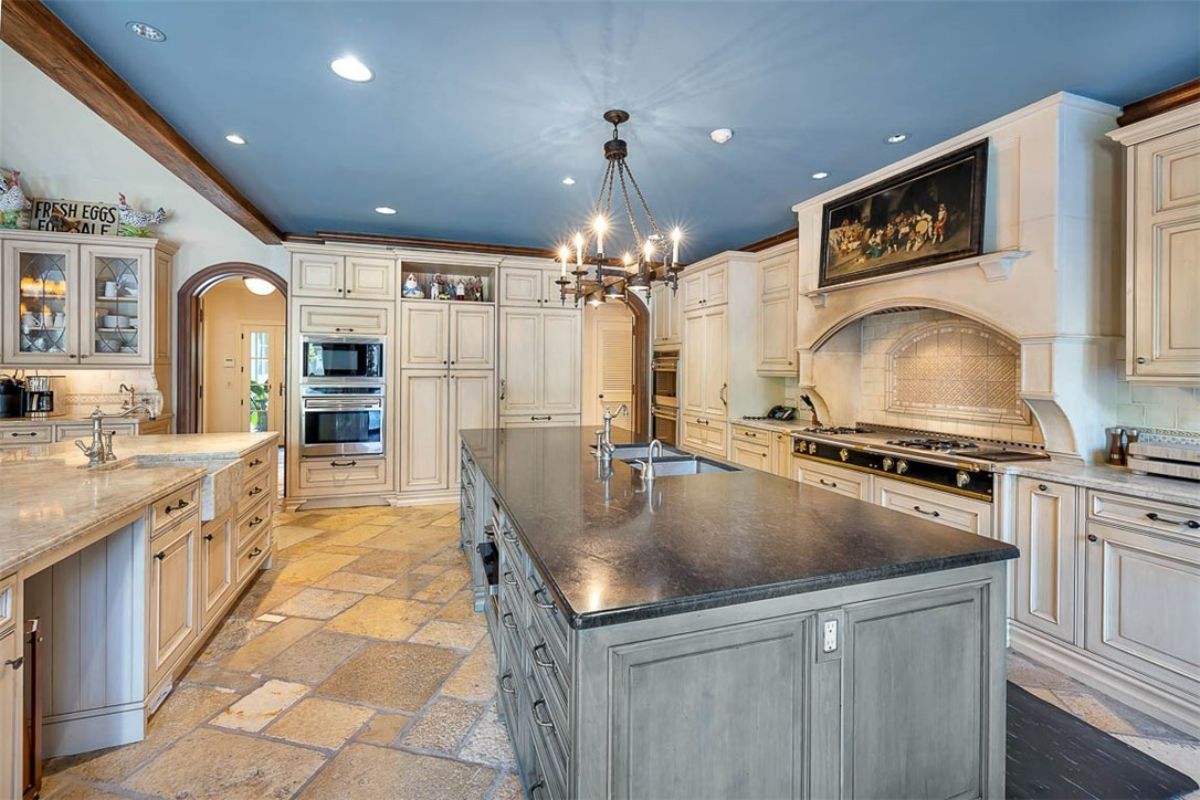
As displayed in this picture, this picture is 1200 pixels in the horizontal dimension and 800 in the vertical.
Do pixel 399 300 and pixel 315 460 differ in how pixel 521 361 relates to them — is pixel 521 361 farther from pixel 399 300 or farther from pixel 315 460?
pixel 315 460

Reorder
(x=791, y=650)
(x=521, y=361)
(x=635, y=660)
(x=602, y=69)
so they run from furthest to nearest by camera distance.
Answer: (x=521, y=361), (x=602, y=69), (x=791, y=650), (x=635, y=660)

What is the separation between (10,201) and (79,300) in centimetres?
91

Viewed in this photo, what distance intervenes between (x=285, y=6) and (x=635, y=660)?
2.37 metres

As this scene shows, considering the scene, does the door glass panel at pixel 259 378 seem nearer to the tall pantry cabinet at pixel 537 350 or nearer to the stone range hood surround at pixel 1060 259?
the tall pantry cabinet at pixel 537 350

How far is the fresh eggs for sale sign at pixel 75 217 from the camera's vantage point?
4500mm

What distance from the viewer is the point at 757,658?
3.71 ft

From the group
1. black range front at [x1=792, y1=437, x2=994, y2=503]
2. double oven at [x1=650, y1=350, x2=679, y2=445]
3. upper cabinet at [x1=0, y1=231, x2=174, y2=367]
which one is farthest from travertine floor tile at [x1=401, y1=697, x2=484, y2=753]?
upper cabinet at [x1=0, y1=231, x2=174, y2=367]

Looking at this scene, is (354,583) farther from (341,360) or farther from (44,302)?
(44,302)

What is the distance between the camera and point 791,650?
1156 millimetres

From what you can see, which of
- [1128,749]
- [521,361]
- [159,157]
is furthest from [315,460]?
[1128,749]

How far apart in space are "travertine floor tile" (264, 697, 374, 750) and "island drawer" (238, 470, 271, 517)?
1187 mm

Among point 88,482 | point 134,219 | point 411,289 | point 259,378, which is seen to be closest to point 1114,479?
point 88,482

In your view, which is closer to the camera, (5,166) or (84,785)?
(84,785)

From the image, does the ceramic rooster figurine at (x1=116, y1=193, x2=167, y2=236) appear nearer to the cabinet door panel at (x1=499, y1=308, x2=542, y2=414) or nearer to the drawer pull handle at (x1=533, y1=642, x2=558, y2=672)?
the cabinet door panel at (x1=499, y1=308, x2=542, y2=414)
